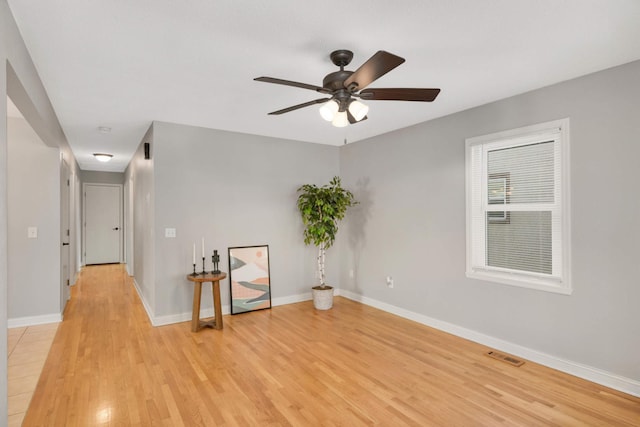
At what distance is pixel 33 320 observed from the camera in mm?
4113

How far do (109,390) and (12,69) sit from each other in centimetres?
225

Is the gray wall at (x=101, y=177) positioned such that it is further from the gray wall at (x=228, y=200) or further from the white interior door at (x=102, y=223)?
the gray wall at (x=228, y=200)

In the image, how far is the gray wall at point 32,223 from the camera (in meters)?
4.10

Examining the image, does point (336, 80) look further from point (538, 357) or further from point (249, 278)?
point (249, 278)

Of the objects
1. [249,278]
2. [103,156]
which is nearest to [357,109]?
[249,278]

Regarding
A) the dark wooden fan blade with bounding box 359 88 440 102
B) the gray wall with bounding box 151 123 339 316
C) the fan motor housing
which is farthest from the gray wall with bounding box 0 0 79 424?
the dark wooden fan blade with bounding box 359 88 440 102

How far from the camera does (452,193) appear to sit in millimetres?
3801

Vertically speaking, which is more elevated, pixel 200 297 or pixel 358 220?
pixel 358 220

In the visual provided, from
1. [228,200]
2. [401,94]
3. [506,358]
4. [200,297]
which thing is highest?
[401,94]

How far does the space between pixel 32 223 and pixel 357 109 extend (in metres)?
4.29

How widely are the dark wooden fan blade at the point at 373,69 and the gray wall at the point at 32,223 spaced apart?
13.5 ft

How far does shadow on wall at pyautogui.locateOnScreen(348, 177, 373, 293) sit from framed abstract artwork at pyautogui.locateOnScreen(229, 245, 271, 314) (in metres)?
1.31

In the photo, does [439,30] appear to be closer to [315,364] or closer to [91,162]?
[315,364]

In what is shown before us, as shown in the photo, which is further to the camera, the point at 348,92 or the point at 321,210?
the point at 321,210
